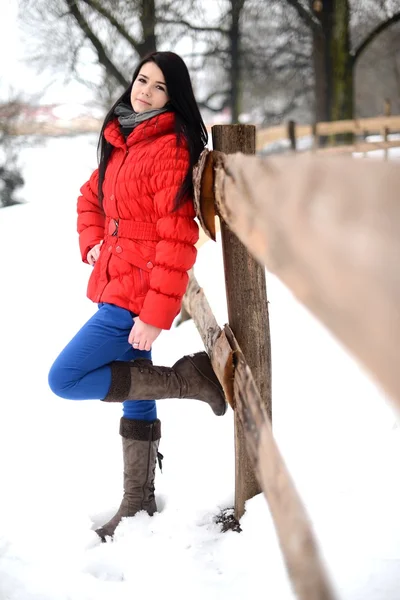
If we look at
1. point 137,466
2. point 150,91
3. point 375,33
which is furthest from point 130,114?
point 375,33

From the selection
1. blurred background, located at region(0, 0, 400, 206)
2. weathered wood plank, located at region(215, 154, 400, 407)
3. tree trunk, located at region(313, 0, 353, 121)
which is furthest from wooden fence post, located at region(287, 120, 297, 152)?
weathered wood plank, located at region(215, 154, 400, 407)

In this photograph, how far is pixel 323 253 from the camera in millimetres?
589

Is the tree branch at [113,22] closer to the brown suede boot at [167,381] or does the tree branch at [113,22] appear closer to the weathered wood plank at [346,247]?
the brown suede boot at [167,381]

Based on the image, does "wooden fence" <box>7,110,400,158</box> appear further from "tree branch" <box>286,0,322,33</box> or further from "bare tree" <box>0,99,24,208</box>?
"tree branch" <box>286,0,322,33</box>

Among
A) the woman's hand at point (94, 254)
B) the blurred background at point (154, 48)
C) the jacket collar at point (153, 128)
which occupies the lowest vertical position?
the woman's hand at point (94, 254)

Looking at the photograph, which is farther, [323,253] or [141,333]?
[141,333]

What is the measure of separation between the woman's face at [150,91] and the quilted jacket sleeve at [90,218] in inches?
12.8

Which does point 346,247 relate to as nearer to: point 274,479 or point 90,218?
point 274,479

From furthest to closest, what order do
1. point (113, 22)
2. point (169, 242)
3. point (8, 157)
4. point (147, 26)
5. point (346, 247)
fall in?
point (113, 22)
point (147, 26)
point (8, 157)
point (169, 242)
point (346, 247)

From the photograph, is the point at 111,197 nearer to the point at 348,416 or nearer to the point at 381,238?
the point at 348,416

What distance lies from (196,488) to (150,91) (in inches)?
52.4

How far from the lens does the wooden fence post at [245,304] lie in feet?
5.23

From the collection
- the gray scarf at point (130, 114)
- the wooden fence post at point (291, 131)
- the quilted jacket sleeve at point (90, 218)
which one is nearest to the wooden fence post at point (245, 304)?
the gray scarf at point (130, 114)

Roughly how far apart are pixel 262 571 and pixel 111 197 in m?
1.14
